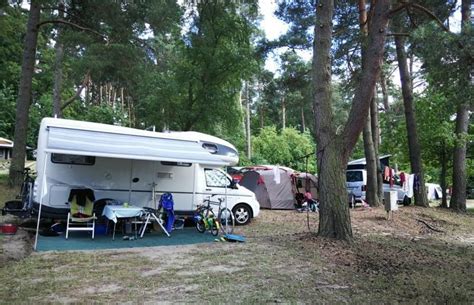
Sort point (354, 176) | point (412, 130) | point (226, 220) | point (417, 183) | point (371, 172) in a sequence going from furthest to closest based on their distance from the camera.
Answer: point (354, 176) → point (412, 130) → point (417, 183) → point (371, 172) → point (226, 220)

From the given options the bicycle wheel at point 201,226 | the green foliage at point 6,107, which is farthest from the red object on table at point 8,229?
the green foliage at point 6,107

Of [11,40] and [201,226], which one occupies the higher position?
[11,40]

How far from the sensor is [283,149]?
1321 inches

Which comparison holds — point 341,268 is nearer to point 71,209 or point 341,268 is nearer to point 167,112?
point 71,209

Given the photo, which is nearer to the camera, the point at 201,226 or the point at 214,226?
the point at 214,226

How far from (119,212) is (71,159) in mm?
1823

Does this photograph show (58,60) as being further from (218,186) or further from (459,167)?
(459,167)

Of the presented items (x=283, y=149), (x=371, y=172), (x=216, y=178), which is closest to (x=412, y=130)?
(x=371, y=172)

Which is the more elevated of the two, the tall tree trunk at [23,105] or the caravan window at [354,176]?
the tall tree trunk at [23,105]

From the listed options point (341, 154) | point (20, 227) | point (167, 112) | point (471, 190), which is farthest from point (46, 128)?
point (471, 190)

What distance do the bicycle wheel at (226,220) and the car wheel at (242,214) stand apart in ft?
2.23

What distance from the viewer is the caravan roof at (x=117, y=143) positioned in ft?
25.4

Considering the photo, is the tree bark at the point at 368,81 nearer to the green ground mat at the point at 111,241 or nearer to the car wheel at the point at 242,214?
the green ground mat at the point at 111,241

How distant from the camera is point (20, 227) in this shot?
938cm
